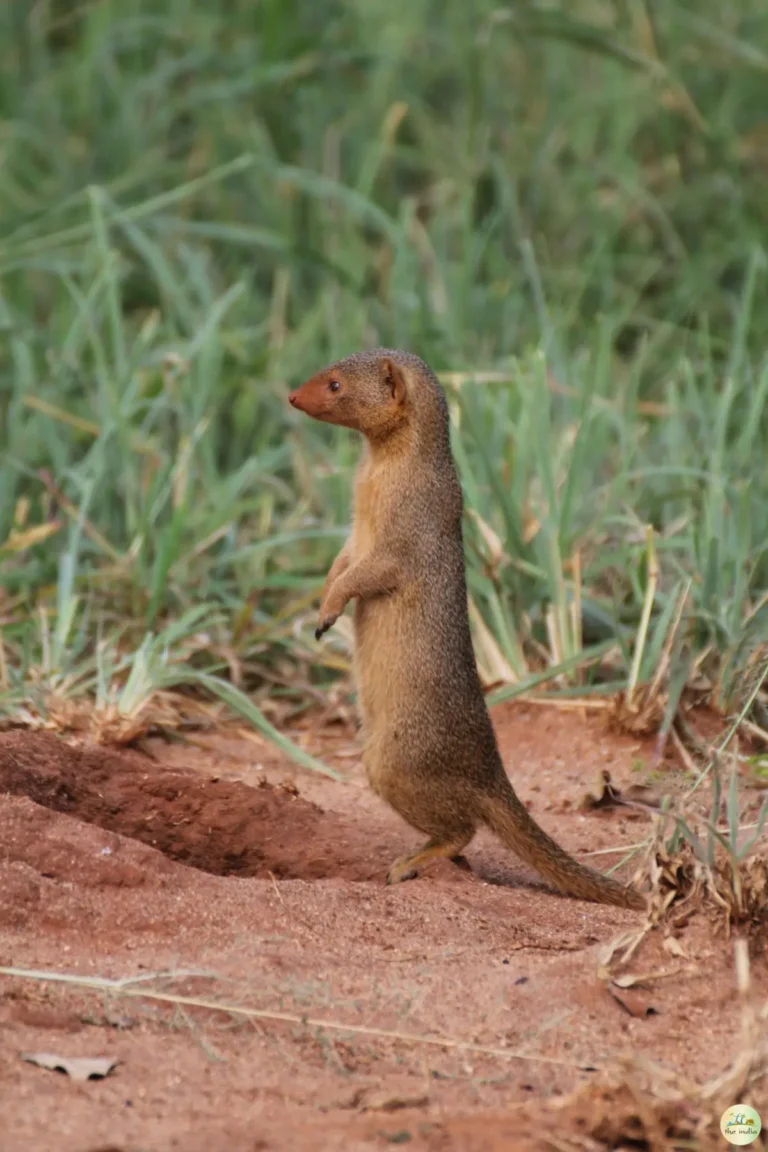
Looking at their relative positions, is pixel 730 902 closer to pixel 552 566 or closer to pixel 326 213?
pixel 552 566

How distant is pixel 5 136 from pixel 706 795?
433 cm

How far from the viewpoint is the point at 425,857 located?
356cm

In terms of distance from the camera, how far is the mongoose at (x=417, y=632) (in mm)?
3570

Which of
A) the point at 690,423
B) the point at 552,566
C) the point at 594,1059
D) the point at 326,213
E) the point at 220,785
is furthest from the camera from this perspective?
the point at 326,213

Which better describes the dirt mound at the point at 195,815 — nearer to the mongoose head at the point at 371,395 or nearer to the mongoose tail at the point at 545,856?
the mongoose tail at the point at 545,856

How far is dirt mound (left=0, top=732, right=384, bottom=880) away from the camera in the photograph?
11.6 ft

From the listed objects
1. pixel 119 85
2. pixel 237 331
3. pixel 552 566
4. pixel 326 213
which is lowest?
pixel 552 566

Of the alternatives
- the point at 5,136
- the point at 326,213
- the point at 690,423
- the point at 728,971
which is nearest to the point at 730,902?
the point at 728,971

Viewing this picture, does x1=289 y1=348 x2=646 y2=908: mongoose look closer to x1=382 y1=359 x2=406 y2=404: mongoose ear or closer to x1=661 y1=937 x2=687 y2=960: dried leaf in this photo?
x1=382 y1=359 x2=406 y2=404: mongoose ear

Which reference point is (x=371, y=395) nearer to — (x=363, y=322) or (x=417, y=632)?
(x=417, y=632)

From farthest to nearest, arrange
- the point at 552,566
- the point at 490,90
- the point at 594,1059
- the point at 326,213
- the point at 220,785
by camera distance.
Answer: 1. the point at 490,90
2. the point at 326,213
3. the point at 552,566
4. the point at 220,785
5. the point at 594,1059

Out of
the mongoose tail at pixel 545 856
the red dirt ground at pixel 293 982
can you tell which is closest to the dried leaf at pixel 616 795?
the red dirt ground at pixel 293 982

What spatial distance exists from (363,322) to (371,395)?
232 centimetres

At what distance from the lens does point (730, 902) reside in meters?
2.82
